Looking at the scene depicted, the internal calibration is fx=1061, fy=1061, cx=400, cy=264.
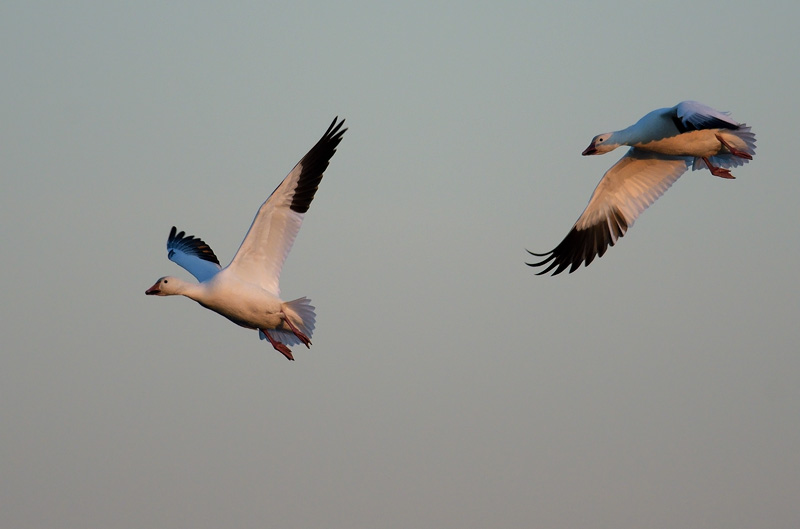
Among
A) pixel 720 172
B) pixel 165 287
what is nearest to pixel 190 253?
pixel 165 287

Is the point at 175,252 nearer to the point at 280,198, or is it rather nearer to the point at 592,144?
the point at 280,198

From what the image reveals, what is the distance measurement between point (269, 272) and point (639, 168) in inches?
184

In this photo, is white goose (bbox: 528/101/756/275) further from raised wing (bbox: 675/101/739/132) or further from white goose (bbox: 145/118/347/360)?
white goose (bbox: 145/118/347/360)

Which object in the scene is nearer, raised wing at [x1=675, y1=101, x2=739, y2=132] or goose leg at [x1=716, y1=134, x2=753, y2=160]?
raised wing at [x1=675, y1=101, x2=739, y2=132]

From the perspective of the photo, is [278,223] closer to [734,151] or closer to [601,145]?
[601,145]

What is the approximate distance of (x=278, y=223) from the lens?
38.9 ft

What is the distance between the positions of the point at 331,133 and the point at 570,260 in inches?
132

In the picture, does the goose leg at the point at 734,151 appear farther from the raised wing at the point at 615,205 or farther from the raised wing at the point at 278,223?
the raised wing at the point at 278,223

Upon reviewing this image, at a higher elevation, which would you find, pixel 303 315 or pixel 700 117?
pixel 700 117

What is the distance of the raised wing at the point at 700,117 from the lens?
10.9 m

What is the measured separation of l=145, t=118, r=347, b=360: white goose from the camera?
11742mm

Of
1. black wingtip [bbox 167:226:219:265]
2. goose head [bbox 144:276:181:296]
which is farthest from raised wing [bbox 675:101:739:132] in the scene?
black wingtip [bbox 167:226:219:265]

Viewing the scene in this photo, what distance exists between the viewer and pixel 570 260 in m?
13.1

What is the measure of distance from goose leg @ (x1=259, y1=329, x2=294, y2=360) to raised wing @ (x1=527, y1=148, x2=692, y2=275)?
10.4 ft
